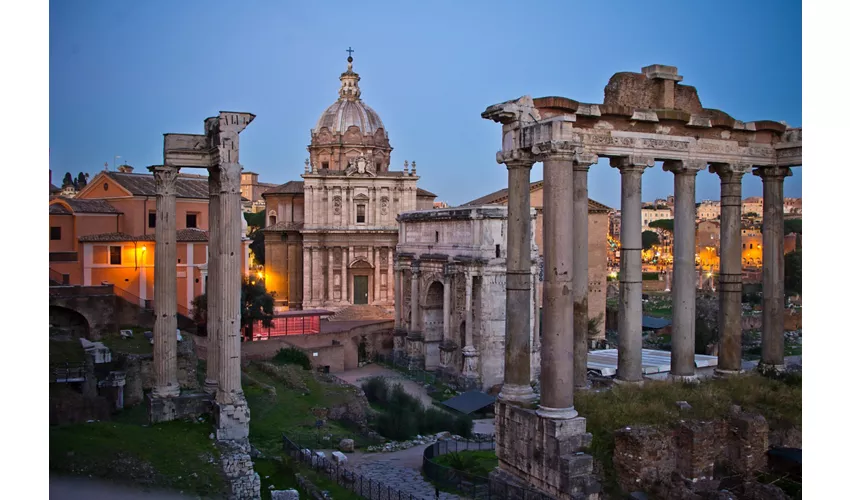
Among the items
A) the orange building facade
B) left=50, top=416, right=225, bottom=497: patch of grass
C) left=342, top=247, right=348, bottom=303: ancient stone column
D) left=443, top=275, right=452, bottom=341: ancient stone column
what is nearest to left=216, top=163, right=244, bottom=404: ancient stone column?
left=50, top=416, right=225, bottom=497: patch of grass

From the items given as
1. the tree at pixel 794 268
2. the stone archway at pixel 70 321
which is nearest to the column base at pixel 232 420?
the stone archway at pixel 70 321

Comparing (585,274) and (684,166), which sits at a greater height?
(684,166)

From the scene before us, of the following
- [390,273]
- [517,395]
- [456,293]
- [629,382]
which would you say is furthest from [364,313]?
[517,395]

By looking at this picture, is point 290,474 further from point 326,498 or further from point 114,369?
point 114,369

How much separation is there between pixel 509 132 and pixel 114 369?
488 inches

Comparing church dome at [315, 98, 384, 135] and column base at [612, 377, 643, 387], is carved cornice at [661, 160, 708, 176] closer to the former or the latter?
column base at [612, 377, 643, 387]

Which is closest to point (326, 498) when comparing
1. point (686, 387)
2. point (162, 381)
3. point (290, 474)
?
point (290, 474)

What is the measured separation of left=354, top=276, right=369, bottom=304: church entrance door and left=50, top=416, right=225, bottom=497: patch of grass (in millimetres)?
30448

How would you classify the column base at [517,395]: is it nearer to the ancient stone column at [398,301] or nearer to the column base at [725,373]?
the column base at [725,373]

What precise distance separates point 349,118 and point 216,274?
3345 centimetres

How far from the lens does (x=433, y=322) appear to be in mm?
36688

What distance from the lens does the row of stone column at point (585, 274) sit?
42.4ft

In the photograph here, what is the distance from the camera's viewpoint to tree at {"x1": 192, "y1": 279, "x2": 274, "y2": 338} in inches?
1225

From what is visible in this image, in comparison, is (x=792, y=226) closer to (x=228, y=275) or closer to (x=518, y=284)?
(x=518, y=284)
